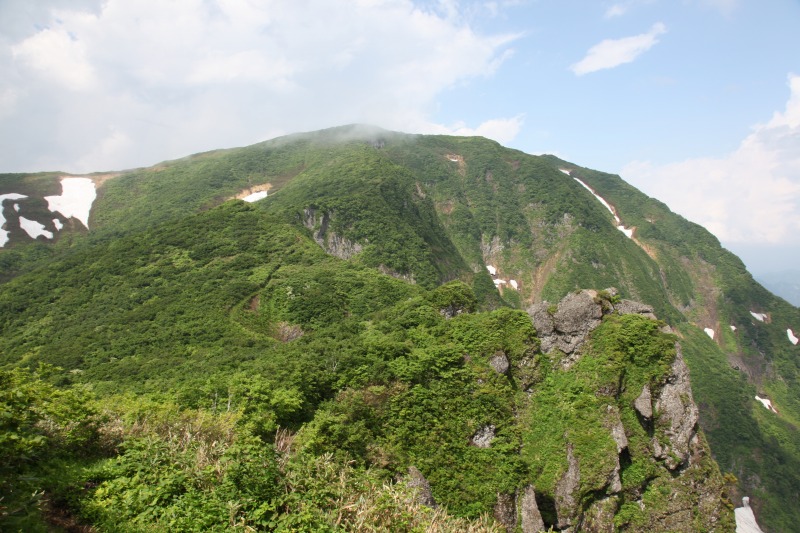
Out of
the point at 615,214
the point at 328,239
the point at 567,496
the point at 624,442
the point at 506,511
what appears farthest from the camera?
the point at 615,214

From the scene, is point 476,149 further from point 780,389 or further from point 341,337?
point 341,337

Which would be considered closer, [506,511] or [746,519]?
[506,511]

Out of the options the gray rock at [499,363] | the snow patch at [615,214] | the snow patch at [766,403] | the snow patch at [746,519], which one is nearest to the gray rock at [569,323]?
the gray rock at [499,363]

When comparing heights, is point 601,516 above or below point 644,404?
below

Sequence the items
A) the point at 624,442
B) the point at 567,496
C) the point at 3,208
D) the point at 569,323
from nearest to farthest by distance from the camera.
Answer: the point at 567,496 → the point at 624,442 → the point at 569,323 → the point at 3,208

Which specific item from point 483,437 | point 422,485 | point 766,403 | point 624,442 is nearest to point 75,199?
point 483,437

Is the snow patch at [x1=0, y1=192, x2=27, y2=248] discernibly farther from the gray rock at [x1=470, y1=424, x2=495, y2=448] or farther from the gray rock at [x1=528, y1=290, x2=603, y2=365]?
the gray rock at [x1=528, y1=290, x2=603, y2=365]

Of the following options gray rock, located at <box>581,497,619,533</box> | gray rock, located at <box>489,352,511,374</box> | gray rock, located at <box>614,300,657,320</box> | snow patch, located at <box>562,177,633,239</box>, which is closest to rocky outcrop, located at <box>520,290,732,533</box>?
gray rock, located at <box>581,497,619,533</box>

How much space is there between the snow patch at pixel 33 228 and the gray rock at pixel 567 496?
85938 mm

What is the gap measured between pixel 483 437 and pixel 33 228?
85321mm

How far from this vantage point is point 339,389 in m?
24.0

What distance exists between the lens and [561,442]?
952 inches

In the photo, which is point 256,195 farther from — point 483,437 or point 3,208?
point 483,437

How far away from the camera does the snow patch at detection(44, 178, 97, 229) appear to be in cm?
8475
